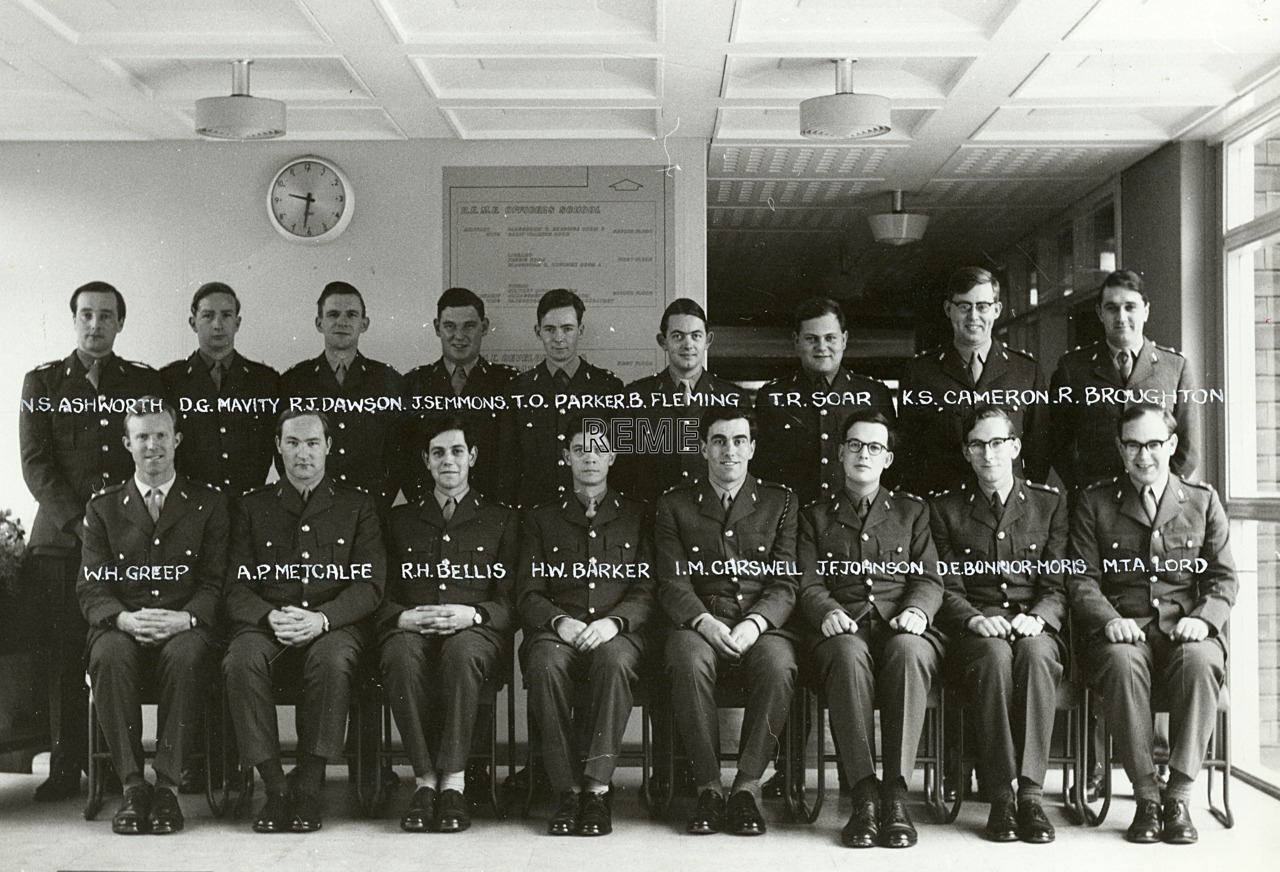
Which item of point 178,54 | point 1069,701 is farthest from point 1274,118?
point 178,54

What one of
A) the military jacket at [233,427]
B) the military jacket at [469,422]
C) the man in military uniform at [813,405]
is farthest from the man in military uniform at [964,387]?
the military jacket at [233,427]

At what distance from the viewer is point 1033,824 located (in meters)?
2.95

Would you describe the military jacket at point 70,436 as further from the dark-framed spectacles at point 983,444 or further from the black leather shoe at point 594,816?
the dark-framed spectacles at point 983,444

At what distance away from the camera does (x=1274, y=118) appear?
2938 mm

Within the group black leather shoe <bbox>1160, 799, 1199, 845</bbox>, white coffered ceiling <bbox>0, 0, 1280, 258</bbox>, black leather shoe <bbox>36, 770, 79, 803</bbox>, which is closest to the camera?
white coffered ceiling <bbox>0, 0, 1280, 258</bbox>

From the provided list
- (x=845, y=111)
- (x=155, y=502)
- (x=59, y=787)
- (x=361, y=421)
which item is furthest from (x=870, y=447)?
(x=59, y=787)

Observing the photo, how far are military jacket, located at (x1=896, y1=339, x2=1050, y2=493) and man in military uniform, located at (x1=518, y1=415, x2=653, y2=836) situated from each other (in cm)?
75

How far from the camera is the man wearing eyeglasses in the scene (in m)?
2.98

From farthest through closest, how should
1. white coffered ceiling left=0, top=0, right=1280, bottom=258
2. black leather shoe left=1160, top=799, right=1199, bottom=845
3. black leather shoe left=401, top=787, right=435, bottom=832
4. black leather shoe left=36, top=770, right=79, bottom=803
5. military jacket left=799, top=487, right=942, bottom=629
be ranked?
black leather shoe left=36, top=770, right=79, bottom=803
military jacket left=799, top=487, right=942, bottom=629
black leather shoe left=401, top=787, right=435, bottom=832
black leather shoe left=1160, top=799, right=1199, bottom=845
white coffered ceiling left=0, top=0, right=1280, bottom=258

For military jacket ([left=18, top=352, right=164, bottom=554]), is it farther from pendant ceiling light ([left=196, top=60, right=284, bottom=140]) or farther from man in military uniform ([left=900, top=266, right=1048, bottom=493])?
man in military uniform ([left=900, top=266, right=1048, bottom=493])

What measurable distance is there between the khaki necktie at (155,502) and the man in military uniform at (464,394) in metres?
0.62

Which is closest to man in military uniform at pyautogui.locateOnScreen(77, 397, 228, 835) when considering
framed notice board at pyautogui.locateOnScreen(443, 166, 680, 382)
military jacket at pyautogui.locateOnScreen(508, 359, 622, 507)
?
military jacket at pyautogui.locateOnScreen(508, 359, 622, 507)

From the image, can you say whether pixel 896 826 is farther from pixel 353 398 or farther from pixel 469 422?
pixel 353 398

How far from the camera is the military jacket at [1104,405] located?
3004mm
